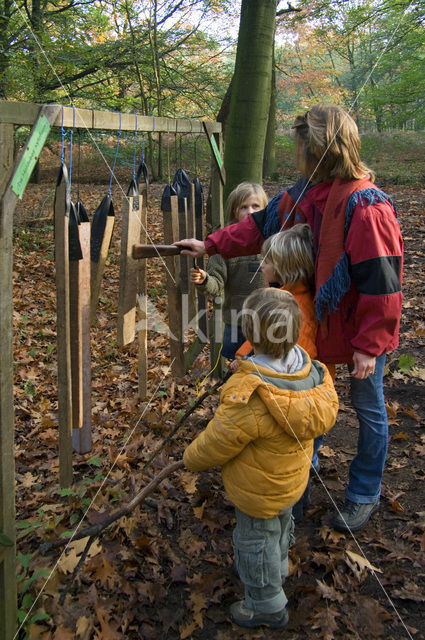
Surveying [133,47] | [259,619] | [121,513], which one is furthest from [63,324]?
[133,47]

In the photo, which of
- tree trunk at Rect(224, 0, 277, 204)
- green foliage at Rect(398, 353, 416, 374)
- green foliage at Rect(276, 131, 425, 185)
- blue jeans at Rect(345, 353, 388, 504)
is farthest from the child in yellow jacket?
green foliage at Rect(276, 131, 425, 185)

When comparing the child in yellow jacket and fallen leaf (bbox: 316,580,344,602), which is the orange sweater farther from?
fallen leaf (bbox: 316,580,344,602)

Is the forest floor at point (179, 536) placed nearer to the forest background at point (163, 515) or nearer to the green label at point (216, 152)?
the forest background at point (163, 515)

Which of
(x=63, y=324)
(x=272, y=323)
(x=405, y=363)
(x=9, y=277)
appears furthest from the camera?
(x=405, y=363)

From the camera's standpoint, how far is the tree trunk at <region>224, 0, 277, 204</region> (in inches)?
189

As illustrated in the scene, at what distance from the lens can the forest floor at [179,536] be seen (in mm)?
2186

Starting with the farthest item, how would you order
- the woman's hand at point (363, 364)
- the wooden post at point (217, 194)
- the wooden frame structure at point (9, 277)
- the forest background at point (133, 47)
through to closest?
the forest background at point (133, 47)
the wooden post at point (217, 194)
the woman's hand at point (363, 364)
the wooden frame structure at point (9, 277)

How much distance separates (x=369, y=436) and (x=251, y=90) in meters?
3.71

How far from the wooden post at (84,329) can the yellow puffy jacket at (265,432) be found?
2.36 feet

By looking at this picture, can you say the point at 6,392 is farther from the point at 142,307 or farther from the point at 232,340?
the point at 232,340

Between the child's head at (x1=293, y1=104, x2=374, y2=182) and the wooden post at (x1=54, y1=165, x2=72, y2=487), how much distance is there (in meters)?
1.07

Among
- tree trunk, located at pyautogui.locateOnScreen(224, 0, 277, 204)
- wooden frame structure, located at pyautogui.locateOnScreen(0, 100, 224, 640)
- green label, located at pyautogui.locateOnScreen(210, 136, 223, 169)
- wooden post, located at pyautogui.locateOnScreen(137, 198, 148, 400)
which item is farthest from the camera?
tree trunk, located at pyautogui.locateOnScreen(224, 0, 277, 204)

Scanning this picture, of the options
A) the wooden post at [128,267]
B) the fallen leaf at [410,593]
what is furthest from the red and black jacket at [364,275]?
the fallen leaf at [410,593]

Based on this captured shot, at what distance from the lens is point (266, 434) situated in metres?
1.83
